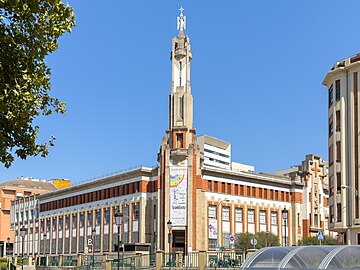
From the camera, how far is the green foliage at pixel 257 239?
287 feet

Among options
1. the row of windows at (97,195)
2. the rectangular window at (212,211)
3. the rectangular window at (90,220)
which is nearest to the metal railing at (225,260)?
the rectangular window at (212,211)

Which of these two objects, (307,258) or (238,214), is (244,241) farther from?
(307,258)

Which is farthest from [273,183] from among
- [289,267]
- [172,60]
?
[289,267]

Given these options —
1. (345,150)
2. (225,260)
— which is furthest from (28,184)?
(225,260)

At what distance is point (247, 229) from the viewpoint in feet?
309

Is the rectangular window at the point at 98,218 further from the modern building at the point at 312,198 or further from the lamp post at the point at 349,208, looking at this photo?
the lamp post at the point at 349,208

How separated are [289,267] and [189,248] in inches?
2300

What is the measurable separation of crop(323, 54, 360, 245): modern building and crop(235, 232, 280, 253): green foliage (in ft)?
85.3

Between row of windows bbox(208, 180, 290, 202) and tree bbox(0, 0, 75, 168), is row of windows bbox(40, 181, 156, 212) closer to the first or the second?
row of windows bbox(208, 180, 290, 202)

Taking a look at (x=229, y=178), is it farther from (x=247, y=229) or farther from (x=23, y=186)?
(x=23, y=186)

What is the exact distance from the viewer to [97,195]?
331ft

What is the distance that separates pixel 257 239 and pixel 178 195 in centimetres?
1273

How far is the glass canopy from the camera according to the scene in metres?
25.7

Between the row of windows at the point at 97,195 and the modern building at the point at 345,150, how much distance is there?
1341 inches
